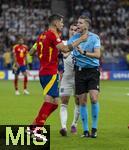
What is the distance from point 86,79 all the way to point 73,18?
31.3 meters

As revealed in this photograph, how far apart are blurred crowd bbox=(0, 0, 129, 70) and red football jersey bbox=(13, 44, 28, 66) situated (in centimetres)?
1349

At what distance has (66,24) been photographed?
1667 inches

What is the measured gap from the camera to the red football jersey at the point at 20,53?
24.6 m

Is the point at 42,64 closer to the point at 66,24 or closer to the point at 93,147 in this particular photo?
the point at 93,147

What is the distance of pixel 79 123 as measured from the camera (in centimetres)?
1419

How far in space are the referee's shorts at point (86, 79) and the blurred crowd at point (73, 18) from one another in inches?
1030

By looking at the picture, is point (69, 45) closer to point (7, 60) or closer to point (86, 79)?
point (86, 79)

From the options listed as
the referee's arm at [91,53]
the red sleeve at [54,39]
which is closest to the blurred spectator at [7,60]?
the referee's arm at [91,53]

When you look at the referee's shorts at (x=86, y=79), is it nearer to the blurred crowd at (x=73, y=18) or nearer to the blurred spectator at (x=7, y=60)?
the blurred spectator at (x=7, y=60)

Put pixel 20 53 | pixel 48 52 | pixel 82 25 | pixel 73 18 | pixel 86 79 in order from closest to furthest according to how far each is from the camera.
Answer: pixel 48 52, pixel 82 25, pixel 86 79, pixel 20 53, pixel 73 18

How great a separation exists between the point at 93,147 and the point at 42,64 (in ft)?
6.31

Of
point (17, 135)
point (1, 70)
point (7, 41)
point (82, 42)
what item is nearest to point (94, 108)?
point (82, 42)

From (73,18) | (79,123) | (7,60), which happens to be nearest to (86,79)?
(79,123)

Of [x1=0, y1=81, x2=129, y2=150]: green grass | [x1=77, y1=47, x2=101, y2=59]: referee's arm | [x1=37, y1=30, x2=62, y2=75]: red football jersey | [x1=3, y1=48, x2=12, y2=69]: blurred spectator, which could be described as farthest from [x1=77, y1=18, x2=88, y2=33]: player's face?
[x1=3, y1=48, x2=12, y2=69]: blurred spectator
